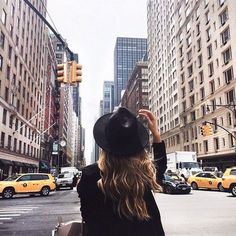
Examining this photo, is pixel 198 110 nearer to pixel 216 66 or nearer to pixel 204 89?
pixel 204 89

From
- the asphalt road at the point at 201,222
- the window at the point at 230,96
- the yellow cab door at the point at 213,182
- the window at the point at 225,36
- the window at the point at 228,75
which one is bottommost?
the asphalt road at the point at 201,222

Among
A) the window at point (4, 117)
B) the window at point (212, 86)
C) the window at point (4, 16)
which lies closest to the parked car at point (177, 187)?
the window at point (4, 117)

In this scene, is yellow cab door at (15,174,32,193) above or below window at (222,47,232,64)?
below

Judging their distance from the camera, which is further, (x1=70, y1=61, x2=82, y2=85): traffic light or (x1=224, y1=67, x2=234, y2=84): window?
(x1=224, y1=67, x2=234, y2=84): window

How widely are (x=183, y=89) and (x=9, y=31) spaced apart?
3567 centimetres

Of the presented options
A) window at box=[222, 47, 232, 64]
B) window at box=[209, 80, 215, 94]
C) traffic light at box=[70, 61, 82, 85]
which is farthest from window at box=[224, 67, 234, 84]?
traffic light at box=[70, 61, 82, 85]

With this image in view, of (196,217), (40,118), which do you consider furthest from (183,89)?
(196,217)

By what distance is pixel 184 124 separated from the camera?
64.3 metres

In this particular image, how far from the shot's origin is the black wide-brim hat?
2359 mm

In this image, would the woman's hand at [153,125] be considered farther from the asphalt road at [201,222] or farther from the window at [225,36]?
the window at [225,36]

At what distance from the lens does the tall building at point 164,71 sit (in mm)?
73000

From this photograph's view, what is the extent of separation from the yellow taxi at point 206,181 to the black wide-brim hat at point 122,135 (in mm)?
25154

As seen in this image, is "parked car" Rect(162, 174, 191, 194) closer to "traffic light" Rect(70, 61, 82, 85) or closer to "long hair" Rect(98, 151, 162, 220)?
"traffic light" Rect(70, 61, 82, 85)

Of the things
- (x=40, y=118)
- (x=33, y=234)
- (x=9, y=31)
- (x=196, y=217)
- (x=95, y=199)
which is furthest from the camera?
(x=40, y=118)
